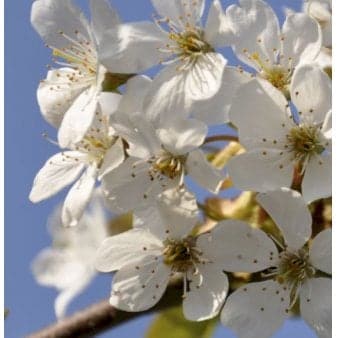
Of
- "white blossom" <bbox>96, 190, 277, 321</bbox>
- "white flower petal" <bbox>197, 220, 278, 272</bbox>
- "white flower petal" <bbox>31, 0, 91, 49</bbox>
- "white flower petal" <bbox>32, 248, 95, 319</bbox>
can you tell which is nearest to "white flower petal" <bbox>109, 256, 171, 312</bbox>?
"white blossom" <bbox>96, 190, 277, 321</bbox>

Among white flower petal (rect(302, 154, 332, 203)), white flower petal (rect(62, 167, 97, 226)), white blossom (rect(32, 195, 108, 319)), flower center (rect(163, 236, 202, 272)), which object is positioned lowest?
white blossom (rect(32, 195, 108, 319))

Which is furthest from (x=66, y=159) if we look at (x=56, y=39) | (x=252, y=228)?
(x=252, y=228)

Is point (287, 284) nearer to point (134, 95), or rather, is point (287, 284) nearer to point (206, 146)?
point (206, 146)

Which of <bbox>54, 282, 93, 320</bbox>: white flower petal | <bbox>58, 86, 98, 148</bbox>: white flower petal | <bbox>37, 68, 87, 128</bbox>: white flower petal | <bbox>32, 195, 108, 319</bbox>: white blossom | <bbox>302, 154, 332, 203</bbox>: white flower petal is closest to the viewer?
<bbox>302, 154, 332, 203</bbox>: white flower petal

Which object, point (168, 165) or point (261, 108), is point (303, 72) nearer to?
point (261, 108)

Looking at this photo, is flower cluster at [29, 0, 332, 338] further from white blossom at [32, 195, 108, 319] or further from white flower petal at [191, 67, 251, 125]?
white blossom at [32, 195, 108, 319]

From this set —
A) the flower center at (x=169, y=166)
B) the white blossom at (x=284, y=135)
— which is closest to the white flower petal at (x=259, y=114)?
the white blossom at (x=284, y=135)
